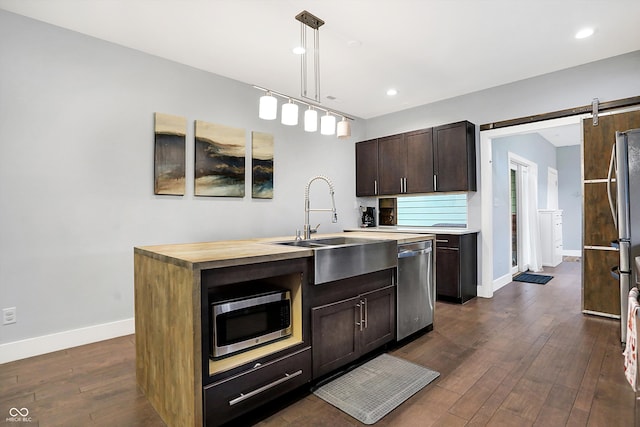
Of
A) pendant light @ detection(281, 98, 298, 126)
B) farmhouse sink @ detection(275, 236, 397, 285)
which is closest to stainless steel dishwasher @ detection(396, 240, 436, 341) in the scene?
farmhouse sink @ detection(275, 236, 397, 285)

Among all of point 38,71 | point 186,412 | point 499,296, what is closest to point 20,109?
point 38,71

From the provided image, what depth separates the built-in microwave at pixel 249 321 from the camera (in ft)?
5.72

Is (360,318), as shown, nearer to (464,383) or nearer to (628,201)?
(464,383)

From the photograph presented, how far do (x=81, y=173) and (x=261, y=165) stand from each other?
1.90m

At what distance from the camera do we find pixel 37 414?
1.90 m

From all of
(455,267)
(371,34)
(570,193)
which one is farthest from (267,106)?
(570,193)

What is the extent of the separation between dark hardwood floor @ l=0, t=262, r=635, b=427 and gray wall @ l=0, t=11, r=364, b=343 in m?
0.52

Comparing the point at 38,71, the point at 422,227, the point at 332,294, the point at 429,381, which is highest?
the point at 38,71

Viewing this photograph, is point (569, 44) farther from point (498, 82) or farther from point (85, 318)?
point (85, 318)

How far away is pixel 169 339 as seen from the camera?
173cm

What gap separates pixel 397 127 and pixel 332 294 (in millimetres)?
3960

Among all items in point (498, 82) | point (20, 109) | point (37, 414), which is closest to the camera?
point (37, 414)

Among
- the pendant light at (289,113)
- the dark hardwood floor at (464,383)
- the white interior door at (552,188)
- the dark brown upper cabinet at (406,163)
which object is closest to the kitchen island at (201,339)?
the dark hardwood floor at (464,383)

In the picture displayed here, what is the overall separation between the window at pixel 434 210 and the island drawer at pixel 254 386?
3578 mm
